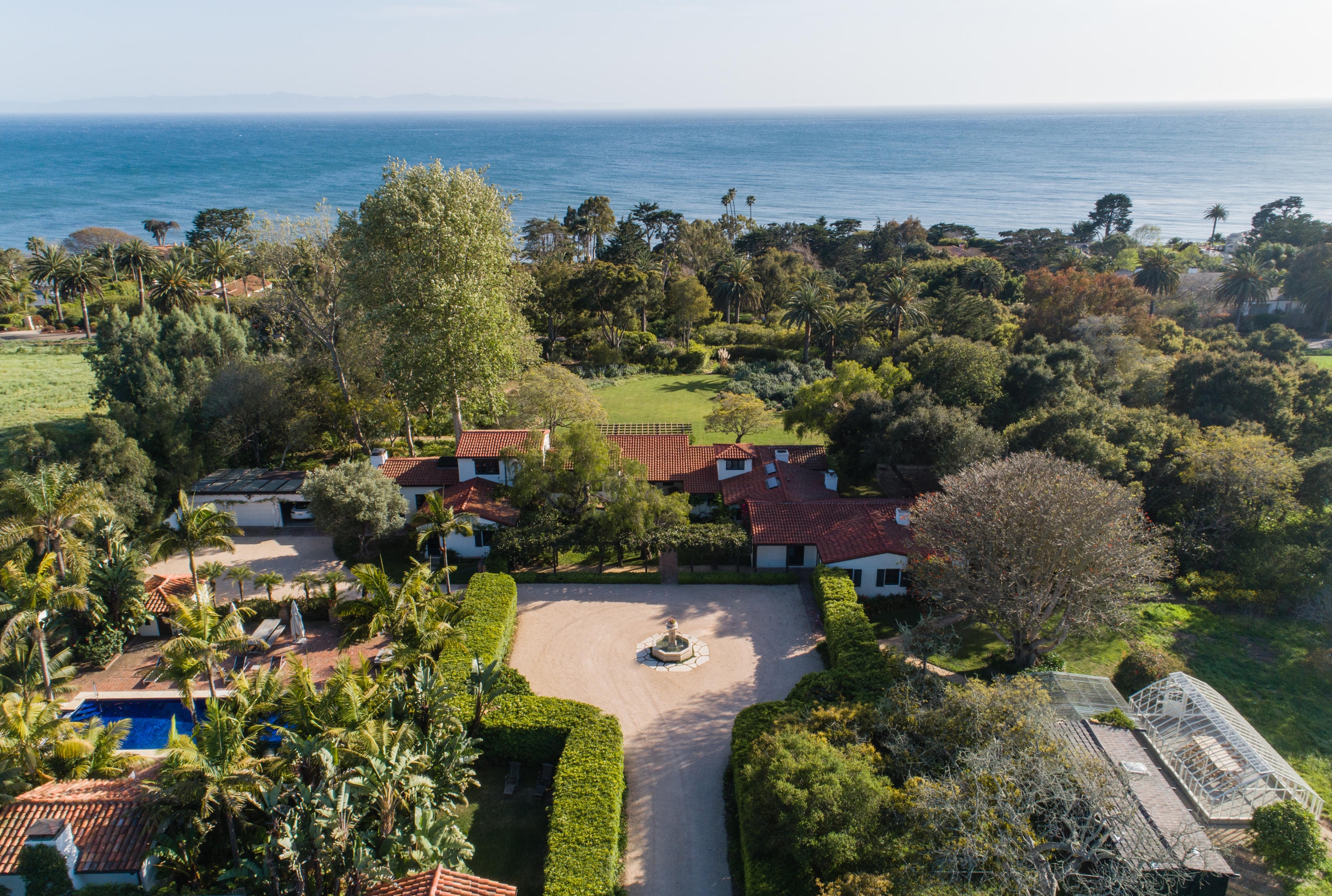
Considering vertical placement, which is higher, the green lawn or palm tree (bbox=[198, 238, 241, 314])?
palm tree (bbox=[198, 238, 241, 314])

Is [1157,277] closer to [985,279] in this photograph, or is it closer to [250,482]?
[985,279]

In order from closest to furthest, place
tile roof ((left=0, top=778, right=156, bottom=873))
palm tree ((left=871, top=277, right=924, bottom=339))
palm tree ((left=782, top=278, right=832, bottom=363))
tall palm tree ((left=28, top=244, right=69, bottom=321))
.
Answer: tile roof ((left=0, top=778, right=156, bottom=873)) → palm tree ((left=871, top=277, right=924, bottom=339)) → palm tree ((left=782, top=278, right=832, bottom=363)) → tall palm tree ((left=28, top=244, right=69, bottom=321))

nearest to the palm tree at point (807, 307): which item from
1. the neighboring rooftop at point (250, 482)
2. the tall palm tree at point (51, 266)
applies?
the neighboring rooftop at point (250, 482)

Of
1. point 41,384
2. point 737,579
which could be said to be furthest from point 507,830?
point 41,384

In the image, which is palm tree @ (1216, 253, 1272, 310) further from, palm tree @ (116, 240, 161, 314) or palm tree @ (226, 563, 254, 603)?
palm tree @ (116, 240, 161, 314)

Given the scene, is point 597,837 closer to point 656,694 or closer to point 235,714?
point 656,694

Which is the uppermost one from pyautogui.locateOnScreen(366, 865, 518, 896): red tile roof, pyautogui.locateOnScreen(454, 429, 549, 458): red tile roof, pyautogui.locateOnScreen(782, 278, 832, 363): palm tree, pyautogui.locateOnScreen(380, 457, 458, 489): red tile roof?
pyautogui.locateOnScreen(782, 278, 832, 363): palm tree

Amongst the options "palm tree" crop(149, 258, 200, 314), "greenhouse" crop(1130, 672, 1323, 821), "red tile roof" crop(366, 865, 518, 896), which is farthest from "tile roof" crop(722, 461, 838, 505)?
"palm tree" crop(149, 258, 200, 314)

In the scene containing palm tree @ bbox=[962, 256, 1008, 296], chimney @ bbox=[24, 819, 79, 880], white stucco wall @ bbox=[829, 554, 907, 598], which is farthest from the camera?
palm tree @ bbox=[962, 256, 1008, 296]
